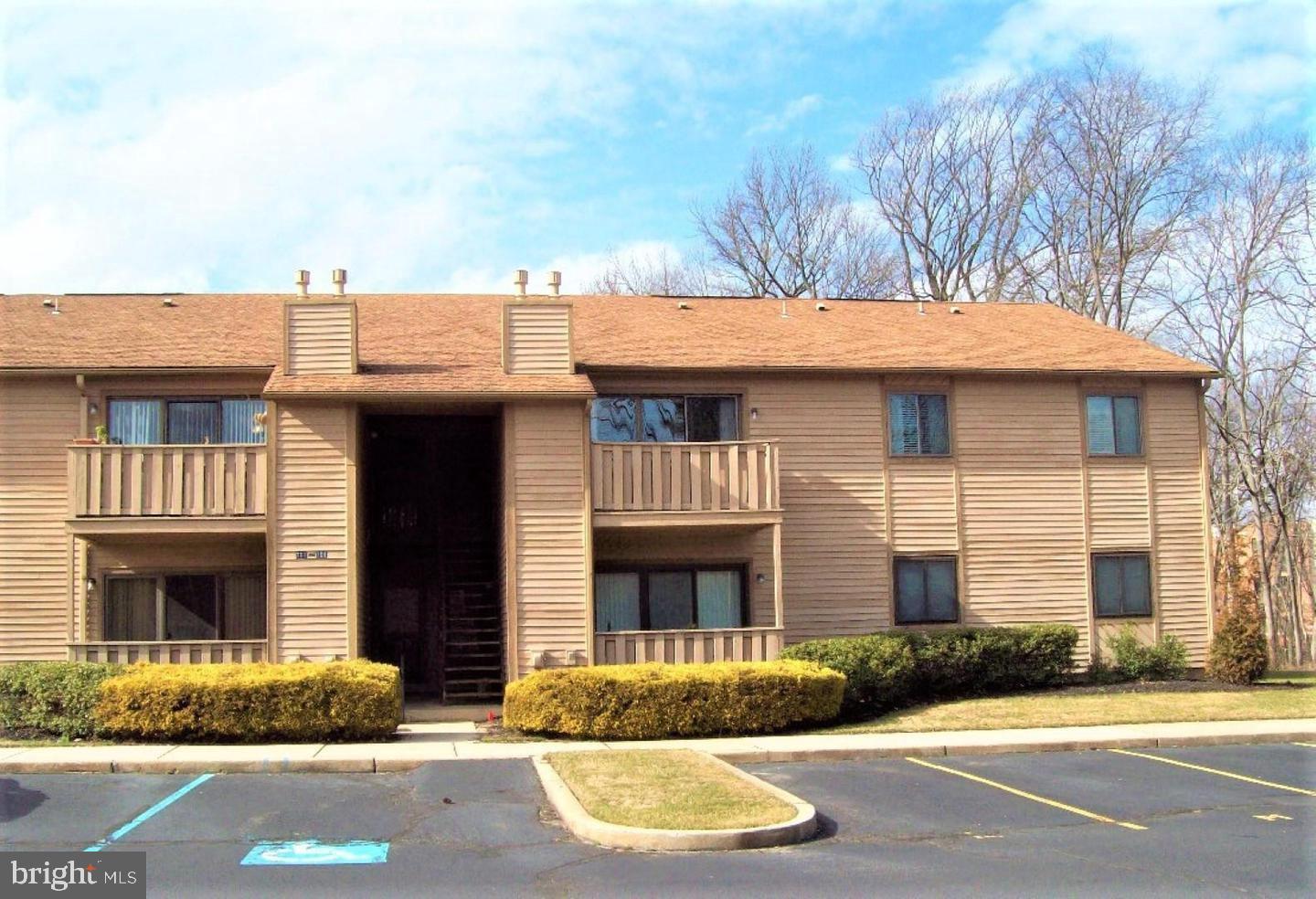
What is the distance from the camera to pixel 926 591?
2312cm

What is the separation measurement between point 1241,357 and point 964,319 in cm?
1683

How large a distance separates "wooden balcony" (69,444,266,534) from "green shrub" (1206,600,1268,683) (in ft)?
53.6

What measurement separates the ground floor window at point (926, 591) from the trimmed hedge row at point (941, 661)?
1.34 m

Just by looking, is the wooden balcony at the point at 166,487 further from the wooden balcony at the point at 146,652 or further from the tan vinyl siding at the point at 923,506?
the tan vinyl siding at the point at 923,506

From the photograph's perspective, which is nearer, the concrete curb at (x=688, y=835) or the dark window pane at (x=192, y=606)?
the concrete curb at (x=688, y=835)

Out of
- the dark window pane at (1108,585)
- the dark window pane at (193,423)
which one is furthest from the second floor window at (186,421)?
the dark window pane at (1108,585)

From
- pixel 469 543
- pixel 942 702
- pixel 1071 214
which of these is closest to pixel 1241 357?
pixel 1071 214

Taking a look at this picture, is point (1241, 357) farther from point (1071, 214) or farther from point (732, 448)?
point (732, 448)

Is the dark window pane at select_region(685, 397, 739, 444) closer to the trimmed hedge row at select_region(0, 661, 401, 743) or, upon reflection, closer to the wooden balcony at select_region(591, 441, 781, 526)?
the wooden balcony at select_region(591, 441, 781, 526)

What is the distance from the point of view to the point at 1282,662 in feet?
134

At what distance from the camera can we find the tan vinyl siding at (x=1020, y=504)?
23.3m

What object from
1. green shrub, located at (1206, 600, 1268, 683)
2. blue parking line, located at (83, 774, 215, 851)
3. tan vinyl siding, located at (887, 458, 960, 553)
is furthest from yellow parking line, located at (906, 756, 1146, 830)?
green shrub, located at (1206, 600, 1268, 683)

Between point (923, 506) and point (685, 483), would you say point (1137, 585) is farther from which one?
point (685, 483)

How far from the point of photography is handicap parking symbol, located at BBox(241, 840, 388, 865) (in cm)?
1017
